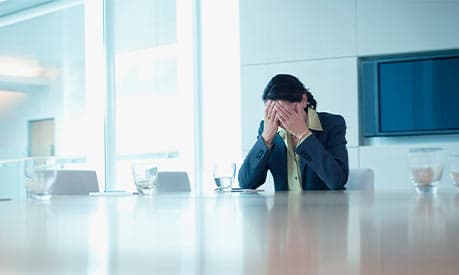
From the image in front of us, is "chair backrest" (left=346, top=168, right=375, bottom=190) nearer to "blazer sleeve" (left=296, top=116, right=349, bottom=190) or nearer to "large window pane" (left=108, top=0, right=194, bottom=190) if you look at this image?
"blazer sleeve" (left=296, top=116, right=349, bottom=190)

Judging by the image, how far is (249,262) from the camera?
1.04ft

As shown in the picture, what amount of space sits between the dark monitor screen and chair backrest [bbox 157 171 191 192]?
86.1 inches

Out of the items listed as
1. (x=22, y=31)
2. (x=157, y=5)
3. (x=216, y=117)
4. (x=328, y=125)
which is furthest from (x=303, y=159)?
(x=157, y=5)

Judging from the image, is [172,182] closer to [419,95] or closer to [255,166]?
[255,166]

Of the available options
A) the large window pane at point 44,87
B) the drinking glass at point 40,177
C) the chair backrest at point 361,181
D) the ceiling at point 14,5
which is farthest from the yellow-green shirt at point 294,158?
the ceiling at point 14,5

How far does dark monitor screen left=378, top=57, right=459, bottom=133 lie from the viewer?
187 inches

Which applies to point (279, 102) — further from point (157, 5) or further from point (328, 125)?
point (157, 5)

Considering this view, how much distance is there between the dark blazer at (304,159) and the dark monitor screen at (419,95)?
7.89 ft

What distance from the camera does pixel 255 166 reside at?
2.60 m

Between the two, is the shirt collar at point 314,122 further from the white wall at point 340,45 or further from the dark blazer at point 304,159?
the white wall at point 340,45

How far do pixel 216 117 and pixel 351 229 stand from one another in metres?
5.64

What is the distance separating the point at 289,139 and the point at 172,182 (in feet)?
2.81

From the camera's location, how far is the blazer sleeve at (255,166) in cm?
257

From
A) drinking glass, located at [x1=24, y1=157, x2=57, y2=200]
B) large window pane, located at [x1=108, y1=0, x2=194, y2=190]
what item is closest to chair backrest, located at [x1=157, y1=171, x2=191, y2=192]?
drinking glass, located at [x1=24, y1=157, x2=57, y2=200]
